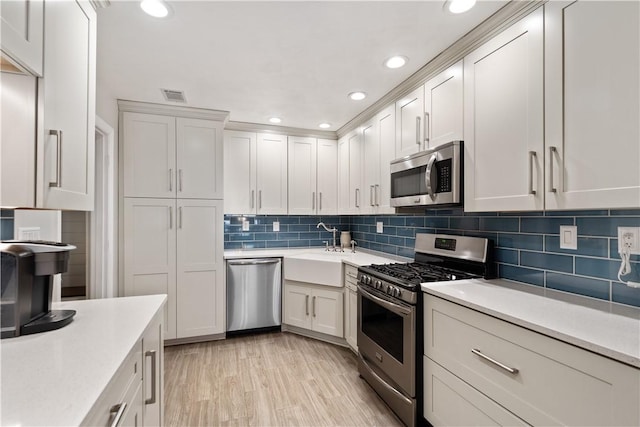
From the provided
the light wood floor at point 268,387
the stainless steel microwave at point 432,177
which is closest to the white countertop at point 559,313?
the stainless steel microwave at point 432,177

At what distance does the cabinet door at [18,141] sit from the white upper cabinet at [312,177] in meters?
2.75

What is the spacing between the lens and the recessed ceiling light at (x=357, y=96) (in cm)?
261

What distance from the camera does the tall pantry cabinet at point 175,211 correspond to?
2.88 m

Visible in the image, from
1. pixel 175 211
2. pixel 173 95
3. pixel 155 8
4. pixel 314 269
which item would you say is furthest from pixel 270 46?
pixel 314 269

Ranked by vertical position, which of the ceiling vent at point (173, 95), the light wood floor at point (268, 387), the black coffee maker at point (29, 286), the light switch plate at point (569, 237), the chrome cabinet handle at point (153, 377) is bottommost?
the light wood floor at point (268, 387)

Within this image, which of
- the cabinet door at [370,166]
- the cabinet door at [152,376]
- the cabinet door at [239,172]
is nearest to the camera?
the cabinet door at [152,376]

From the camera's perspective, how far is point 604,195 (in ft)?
3.76

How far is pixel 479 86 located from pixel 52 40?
6.41 ft

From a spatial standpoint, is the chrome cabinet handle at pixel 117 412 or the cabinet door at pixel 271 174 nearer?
the chrome cabinet handle at pixel 117 412

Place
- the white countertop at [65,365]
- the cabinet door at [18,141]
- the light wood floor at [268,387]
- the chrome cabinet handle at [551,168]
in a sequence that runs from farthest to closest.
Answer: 1. the light wood floor at [268,387]
2. the chrome cabinet handle at [551,168]
3. the cabinet door at [18,141]
4. the white countertop at [65,365]

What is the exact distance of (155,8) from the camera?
5.04 feet

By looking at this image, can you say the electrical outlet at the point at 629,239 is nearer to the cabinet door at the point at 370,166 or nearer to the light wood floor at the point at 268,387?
the light wood floor at the point at 268,387

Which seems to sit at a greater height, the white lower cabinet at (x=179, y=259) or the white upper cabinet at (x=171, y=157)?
the white upper cabinet at (x=171, y=157)

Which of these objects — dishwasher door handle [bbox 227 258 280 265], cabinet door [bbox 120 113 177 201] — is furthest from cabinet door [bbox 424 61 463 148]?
cabinet door [bbox 120 113 177 201]
